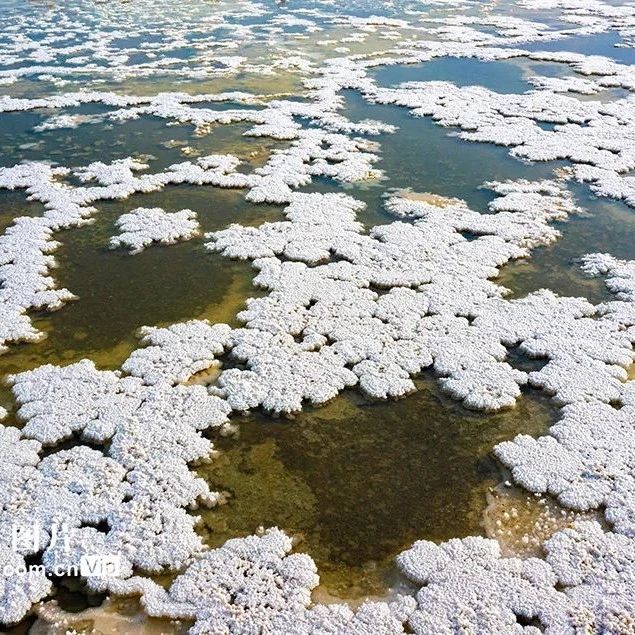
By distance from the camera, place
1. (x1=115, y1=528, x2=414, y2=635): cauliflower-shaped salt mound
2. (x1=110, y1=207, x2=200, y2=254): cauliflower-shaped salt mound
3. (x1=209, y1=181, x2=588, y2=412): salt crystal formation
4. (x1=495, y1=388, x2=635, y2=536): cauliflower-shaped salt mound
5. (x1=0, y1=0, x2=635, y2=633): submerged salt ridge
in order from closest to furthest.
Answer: (x1=115, y1=528, x2=414, y2=635): cauliflower-shaped salt mound
(x1=0, y1=0, x2=635, y2=633): submerged salt ridge
(x1=495, y1=388, x2=635, y2=536): cauliflower-shaped salt mound
(x1=209, y1=181, x2=588, y2=412): salt crystal formation
(x1=110, y1=207, x2=200, y2=254): cauliflower-shaped salt mound

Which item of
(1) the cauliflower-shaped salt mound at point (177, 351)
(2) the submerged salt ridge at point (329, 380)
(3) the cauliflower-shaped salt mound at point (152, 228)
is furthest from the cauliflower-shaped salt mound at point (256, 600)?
→ (3) the cauliflower-shaped salt mound at point (152, 228)

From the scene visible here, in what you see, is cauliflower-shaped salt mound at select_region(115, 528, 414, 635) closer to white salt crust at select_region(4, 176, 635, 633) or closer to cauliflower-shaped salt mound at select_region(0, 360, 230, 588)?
white salt crust at select_region(4, 176, 635, 633)

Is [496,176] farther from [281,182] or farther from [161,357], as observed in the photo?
[161,357]

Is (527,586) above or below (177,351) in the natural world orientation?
below

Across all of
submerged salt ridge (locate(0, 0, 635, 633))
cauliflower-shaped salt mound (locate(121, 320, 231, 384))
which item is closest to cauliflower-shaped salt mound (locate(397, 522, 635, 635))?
submerged salt ridge (locate(0, 0, 635, 633))

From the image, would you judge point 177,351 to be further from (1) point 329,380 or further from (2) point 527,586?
(2) point 527,586

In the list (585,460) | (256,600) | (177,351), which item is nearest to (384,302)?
(177,351)
